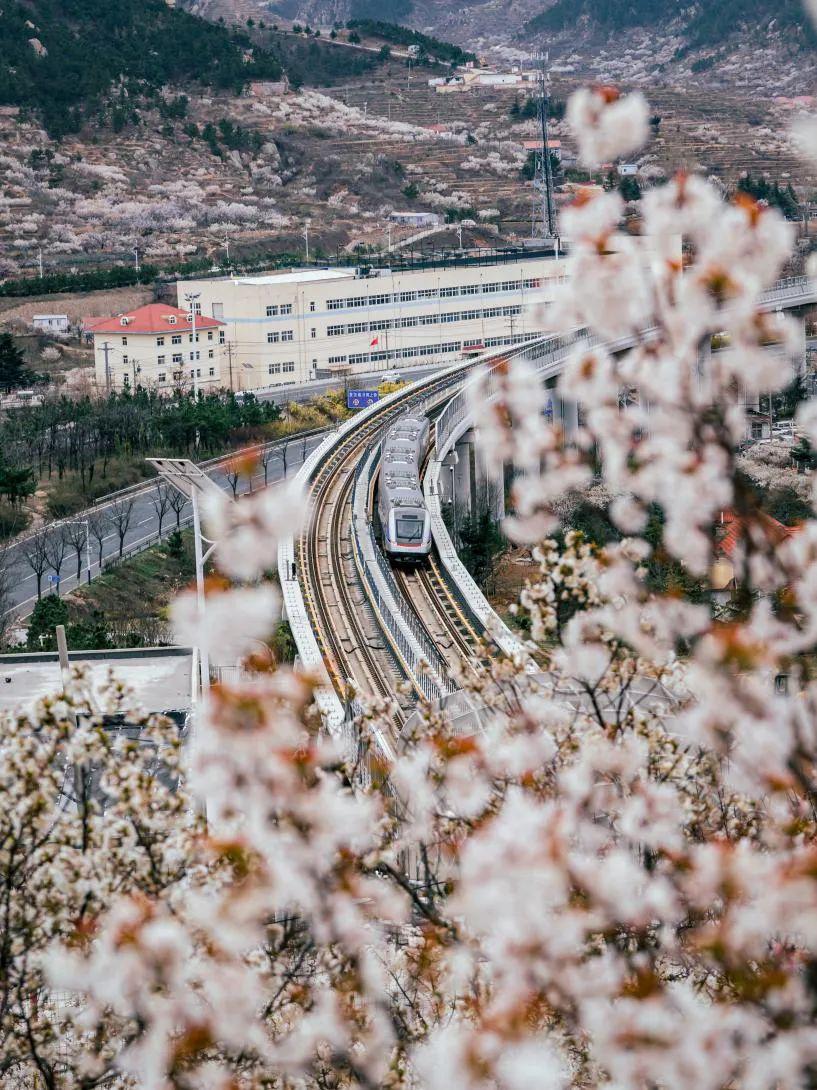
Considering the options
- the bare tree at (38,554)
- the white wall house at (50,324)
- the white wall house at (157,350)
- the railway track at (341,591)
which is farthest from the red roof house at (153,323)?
the bare tree at (38,554)

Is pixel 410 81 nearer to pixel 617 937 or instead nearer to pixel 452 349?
pixel 452 349

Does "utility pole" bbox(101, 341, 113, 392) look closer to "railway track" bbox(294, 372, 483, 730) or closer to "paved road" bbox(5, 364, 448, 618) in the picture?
"paved road" bbox(5, 364, 448, 618)

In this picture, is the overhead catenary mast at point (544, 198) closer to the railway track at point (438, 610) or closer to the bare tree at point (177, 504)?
the bare tree at point (177, 504)

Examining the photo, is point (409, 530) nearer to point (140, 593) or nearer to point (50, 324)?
point (140, 593)

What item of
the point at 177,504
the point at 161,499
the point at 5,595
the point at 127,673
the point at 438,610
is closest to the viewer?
the point at 127,673

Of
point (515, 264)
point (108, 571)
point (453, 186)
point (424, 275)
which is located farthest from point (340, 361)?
point (453, 186)

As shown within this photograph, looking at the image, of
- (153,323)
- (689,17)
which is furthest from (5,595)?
(689,17)
